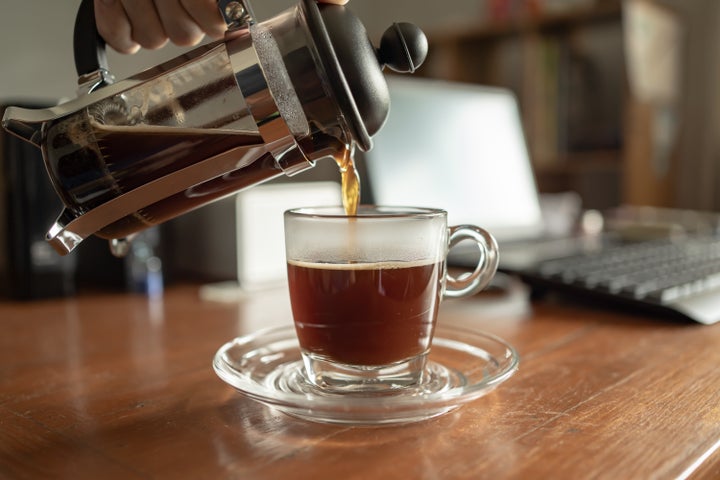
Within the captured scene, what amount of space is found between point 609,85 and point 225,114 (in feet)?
6.58

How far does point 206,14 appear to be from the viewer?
564 mm

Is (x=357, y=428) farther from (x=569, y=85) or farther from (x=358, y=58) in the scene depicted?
(x=569, y=85)

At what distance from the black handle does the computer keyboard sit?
57 centimetres

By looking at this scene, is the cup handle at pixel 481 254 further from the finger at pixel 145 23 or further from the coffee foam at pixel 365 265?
the finger at pixel 145 23

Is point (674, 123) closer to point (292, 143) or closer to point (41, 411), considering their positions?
point (292, 143)

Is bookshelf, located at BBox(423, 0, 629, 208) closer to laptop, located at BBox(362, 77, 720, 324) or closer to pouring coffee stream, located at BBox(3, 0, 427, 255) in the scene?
laptop, located at BBox(362, 77, 720, 324)

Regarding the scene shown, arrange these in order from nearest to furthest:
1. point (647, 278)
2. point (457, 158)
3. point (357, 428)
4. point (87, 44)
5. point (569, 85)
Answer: point (357, 428), point (87, 44), point (647, 278), point (457, 158), point (569, 85)

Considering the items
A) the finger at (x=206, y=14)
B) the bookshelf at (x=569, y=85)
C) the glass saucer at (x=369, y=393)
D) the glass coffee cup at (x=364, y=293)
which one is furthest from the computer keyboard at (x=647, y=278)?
the bookshelf at (x=569, y=85)

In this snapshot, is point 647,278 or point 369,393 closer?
point 369,393

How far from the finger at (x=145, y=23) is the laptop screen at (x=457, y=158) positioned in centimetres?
45

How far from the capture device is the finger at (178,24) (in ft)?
1.89

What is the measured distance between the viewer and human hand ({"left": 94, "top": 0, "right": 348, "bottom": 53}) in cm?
57

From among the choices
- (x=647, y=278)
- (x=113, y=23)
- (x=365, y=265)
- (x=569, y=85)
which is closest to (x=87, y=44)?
(x=113, y=23)

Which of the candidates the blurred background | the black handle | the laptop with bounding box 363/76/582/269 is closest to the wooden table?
the black handle
